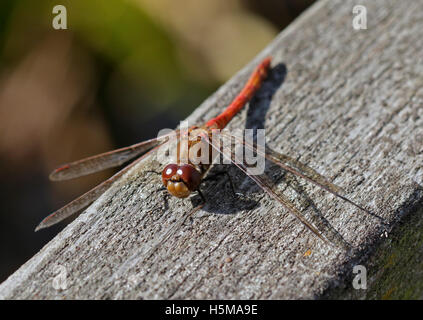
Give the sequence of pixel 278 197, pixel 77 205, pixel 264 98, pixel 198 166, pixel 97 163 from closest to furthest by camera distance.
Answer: pixel 278 197 < pixel 77 205 < pixel 198 166 < pixel 264 98 < pixel 97 163

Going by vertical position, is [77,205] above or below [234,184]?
below

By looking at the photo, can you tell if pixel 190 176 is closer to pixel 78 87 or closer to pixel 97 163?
pixel 97 163

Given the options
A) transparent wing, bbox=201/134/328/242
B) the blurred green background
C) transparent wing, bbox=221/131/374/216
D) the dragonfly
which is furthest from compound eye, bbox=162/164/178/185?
the blurred green background

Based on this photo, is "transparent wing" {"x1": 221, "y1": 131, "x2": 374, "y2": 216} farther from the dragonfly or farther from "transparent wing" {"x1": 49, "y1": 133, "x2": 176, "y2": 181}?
"transparent wing" {"x1": 49, "y1": 133, "x2": 176, "y2": 181}

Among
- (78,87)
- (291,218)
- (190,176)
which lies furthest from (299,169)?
(78,87)

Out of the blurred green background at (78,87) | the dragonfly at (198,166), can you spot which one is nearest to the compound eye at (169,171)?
the dragonfly at (198,166)

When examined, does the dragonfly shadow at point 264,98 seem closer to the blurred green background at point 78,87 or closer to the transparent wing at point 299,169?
the transparent wing at point 299,169
